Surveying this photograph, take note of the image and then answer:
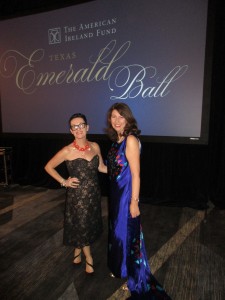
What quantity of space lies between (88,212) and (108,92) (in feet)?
8.17

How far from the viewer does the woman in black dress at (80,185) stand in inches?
80.1

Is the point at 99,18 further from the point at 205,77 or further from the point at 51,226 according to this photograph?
the point at 51,226

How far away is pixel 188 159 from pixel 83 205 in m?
2.44

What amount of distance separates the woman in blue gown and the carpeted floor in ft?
0.58

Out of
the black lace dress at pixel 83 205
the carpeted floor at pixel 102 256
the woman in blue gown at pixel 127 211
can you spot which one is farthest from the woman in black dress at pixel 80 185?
the carpeted floor at pixel 102 256

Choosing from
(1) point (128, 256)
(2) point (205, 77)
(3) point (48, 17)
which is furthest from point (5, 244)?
(3) point (48, 17)

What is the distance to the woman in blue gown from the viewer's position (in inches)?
71.0

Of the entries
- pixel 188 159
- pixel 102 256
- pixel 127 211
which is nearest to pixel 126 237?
pixel 127 211

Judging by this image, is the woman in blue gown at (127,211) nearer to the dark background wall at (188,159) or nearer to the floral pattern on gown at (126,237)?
the floral pattern on gown at (126,237)

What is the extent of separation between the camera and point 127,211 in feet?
6.17

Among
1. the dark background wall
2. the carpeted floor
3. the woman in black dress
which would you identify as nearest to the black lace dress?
the woman in black dress

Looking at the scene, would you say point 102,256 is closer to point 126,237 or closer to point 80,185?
point 126,237

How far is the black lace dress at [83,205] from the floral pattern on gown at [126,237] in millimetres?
216

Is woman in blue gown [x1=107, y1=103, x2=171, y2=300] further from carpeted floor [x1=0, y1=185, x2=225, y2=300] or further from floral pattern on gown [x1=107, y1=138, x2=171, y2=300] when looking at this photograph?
carpeted floor [x1=0, y1=185, x2=225, y2=300]
